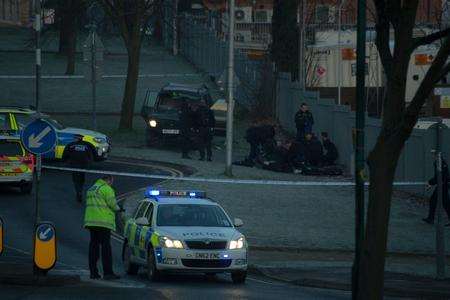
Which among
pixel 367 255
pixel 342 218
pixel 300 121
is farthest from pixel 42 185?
pixel 367 255

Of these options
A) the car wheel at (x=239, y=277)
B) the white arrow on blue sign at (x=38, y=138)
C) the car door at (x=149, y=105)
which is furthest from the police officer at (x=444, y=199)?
the car door at (x=149, y=105)

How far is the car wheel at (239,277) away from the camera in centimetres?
1927

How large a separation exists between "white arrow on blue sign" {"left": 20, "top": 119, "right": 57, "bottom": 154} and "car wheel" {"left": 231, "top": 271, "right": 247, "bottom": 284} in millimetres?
3762

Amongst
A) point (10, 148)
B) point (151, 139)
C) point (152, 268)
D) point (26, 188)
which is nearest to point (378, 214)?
point (152, 268)

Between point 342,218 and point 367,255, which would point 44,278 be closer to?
point 367,255

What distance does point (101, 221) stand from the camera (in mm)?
18812

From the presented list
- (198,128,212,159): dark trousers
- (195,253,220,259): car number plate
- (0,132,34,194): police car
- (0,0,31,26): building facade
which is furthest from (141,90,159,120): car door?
(0,0,31,26): building facade

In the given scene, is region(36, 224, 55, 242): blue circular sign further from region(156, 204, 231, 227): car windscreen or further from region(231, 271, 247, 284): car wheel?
region(231, 271, 247, 284): car wheel

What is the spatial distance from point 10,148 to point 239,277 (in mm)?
11204

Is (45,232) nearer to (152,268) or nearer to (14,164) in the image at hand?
(152,268)

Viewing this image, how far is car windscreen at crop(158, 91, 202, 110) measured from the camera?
134 ft

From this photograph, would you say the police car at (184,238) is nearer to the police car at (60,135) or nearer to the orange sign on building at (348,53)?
the police car at (60,135)

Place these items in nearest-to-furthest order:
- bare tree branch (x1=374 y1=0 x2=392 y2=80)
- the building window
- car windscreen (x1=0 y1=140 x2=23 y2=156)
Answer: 1. bare tree branch (x1=374 y1=0 x2=392 y2=80)
2. car windscreen (x1=0 y1=140 x2=23 y2=156)
3. the building window

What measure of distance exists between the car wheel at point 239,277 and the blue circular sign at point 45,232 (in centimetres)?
310
